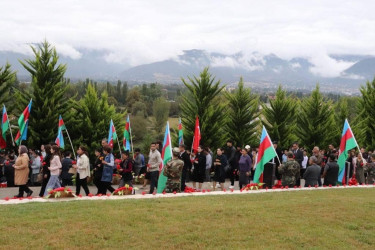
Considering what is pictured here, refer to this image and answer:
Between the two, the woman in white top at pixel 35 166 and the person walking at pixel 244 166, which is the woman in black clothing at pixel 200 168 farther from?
the woman in white top at pixel 35 166

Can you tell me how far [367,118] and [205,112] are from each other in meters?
15.1

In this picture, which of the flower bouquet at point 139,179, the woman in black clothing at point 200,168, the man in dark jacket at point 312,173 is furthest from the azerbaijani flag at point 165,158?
the flower bouquet at point 139,179

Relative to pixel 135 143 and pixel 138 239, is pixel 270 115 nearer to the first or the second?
pixel 138 239

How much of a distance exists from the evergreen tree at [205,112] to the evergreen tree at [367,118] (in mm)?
12673

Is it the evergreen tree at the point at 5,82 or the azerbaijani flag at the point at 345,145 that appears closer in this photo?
the azerbaijani flag at the point at 345,145

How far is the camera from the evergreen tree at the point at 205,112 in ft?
92.1

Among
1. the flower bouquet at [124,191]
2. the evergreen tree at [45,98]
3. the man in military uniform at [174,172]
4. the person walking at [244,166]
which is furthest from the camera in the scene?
the evergreen tree at [45,98]

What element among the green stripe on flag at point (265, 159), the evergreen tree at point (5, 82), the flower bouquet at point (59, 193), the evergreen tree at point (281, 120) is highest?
the evergreen tree at point (5, 82)

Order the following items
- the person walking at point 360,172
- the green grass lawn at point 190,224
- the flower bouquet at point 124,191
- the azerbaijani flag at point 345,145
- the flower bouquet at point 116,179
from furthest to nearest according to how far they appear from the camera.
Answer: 1. the flower bouquet at point 116,179
2. the person walking at point 360,172
3. the azerbaijani flag at point 345,145
4. the flower bouquet at point 124,191
5. the green grass lawn at point 190,224

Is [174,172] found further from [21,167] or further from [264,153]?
[21,167]

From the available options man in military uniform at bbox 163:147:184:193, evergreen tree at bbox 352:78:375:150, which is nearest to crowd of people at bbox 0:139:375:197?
man in military uniform at bbox 163:147:184:193

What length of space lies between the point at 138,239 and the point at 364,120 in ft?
97.9

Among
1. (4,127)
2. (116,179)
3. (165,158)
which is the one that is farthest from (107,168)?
(4,127)

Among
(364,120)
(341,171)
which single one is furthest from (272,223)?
(364,120)
